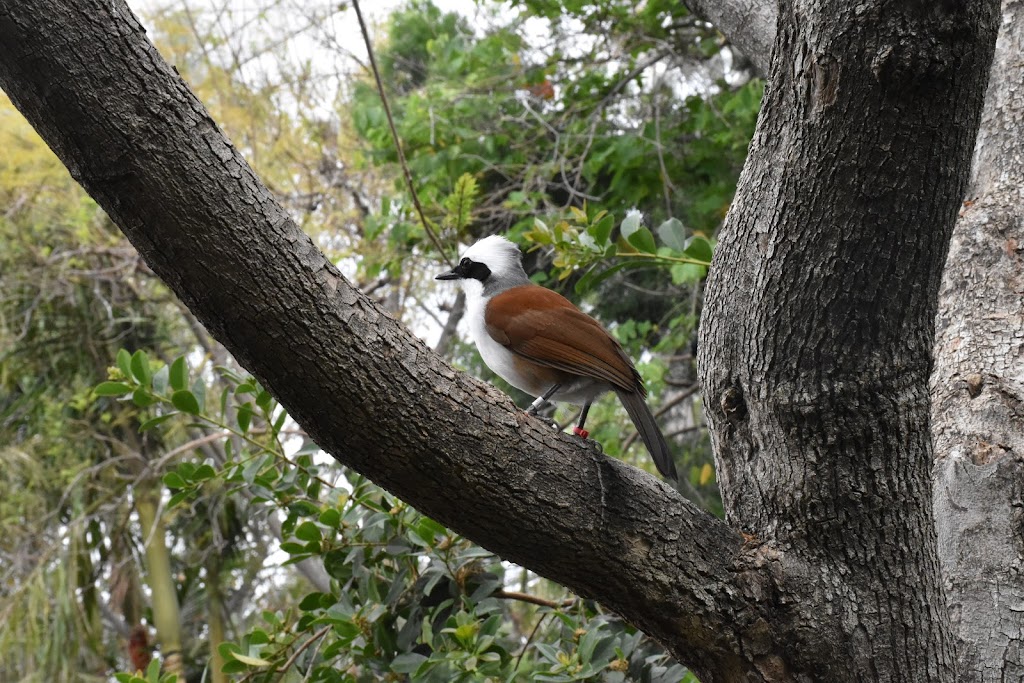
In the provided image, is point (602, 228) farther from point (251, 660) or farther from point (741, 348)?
point (251, 660)

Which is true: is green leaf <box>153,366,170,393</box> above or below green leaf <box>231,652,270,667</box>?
above

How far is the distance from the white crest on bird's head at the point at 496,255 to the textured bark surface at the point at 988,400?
4.65 feet

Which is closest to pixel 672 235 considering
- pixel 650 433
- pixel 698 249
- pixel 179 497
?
pixel 698 249

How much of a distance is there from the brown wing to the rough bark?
446 mm

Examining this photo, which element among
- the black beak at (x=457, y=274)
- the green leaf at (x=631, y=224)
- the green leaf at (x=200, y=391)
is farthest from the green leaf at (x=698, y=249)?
the green leaf at (x=200, y=391)

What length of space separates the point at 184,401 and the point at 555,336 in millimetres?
1018

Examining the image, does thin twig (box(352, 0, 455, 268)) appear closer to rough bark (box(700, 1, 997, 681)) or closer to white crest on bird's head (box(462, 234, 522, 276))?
white crest on bird's head (box(462, 234, 522, 276))

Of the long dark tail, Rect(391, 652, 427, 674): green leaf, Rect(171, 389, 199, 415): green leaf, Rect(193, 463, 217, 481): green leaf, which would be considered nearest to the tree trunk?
the long dark tail

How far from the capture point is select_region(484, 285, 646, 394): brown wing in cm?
264

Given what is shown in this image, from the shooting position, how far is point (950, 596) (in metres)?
2.44

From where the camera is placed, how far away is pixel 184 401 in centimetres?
247

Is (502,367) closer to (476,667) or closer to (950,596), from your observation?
(476,667)

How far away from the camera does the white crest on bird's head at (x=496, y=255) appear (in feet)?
11.1

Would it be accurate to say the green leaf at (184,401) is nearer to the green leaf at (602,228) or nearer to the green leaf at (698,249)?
the green leaf at (602,228)
